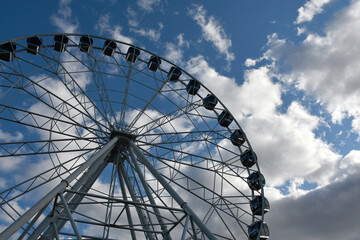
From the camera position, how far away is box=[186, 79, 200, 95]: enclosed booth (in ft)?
72.6

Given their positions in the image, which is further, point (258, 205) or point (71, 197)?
point (258, 205)

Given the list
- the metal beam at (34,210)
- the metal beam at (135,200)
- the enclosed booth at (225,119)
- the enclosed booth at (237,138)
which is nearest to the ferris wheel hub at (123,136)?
the metal beam at (135,200)

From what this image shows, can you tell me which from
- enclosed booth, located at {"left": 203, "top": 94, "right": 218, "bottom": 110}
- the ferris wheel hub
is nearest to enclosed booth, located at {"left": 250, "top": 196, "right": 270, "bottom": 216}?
enclosed booth, located at {"left": 203, "top": 94, "right": 218, "bottom": 110}

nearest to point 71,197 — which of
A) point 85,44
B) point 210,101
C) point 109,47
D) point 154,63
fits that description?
point 85,44

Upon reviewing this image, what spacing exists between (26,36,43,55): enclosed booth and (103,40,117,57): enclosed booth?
395cm

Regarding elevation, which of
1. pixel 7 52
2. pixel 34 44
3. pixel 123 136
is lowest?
pixel 123 136

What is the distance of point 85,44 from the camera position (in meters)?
19.7

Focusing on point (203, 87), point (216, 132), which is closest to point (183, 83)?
point (203, 87)

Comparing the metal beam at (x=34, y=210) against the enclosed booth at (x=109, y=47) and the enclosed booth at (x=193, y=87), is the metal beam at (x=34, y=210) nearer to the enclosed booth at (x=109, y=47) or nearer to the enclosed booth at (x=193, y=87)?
the enclosed booth at (x=109, y=47)

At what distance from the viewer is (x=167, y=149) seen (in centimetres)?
1866

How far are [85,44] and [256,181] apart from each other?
12.6 m

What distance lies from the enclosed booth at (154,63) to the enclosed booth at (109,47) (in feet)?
7.91

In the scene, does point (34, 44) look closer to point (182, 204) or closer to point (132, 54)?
point (132, 54)

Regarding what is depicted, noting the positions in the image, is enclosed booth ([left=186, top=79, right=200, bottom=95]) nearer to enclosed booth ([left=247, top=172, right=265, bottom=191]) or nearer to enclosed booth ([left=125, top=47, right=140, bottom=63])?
enclosed booth ([left=125, top=47, right=140, bottom=63])
